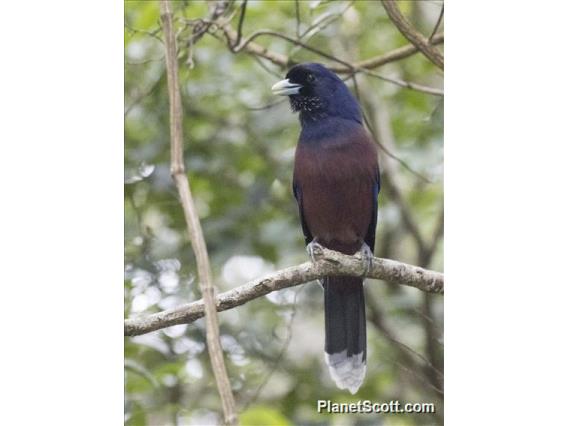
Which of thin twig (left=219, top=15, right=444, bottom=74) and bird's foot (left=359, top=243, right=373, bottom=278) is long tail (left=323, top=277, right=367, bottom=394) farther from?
thin twig (left=219, top=15, right=444, bottom=74)

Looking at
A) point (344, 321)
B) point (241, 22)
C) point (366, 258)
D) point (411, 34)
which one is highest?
point (241, 22)

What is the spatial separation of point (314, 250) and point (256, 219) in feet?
1.65

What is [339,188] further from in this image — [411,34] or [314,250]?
[411,34]

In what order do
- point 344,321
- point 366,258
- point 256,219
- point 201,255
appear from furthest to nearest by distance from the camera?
point 256,219
point 344,321
point 366,258
point 201,255

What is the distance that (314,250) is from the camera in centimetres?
393

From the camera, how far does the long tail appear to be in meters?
3.95

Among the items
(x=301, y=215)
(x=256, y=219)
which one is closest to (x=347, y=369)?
(x=301, y=215)

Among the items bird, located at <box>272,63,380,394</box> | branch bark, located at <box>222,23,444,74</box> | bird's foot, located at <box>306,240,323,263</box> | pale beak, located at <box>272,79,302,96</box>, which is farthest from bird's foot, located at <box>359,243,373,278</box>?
branch bark, located at <box>222,23,444,74</box>

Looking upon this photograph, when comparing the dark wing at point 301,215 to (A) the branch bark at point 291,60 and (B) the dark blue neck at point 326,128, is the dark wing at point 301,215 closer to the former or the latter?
(B) the dark blue neck at point 326,128

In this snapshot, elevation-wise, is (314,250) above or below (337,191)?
below

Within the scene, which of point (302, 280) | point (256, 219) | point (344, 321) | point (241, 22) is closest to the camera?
point (302, 280)
